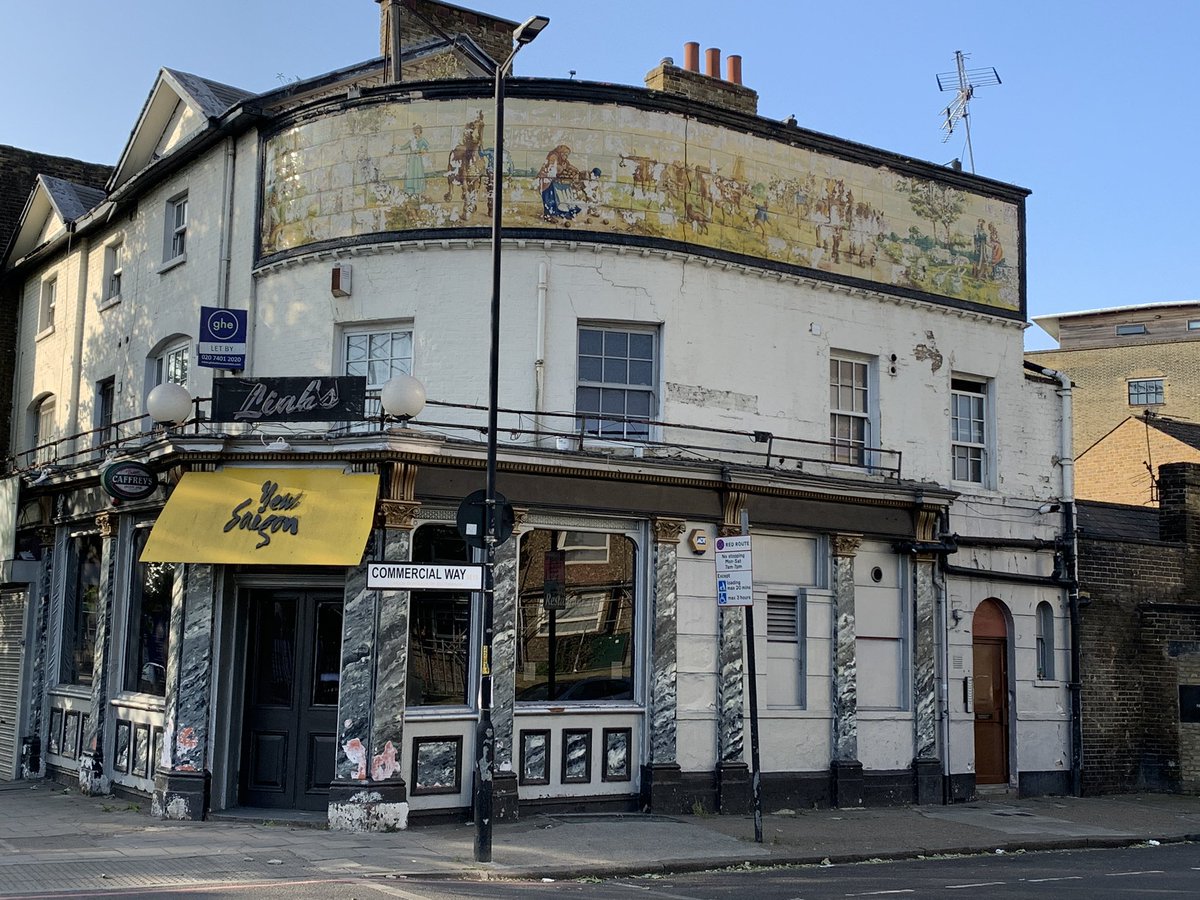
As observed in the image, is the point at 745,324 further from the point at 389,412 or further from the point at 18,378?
the point at 18,378

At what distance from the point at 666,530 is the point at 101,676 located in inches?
315

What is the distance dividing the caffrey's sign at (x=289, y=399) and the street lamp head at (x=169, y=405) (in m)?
0.81

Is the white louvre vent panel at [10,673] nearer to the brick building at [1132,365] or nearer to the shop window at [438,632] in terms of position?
the shop window at [438,632]

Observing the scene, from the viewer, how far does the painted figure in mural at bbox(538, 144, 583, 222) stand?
17.1m

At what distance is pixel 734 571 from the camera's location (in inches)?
578

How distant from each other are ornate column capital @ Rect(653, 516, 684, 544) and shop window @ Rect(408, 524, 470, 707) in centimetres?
Result: 245

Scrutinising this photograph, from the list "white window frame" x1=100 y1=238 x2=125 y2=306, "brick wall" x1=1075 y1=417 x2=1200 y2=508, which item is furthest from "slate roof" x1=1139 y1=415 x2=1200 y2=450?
"white window frame" x1=100 y1=238 x2=125 y2=306

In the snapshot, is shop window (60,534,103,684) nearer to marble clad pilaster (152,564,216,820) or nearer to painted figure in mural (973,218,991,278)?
marble clad pilaster (152,564,216,820)

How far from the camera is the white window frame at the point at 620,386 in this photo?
17.1m

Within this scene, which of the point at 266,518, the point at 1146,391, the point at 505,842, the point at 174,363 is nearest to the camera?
the point at 505,842

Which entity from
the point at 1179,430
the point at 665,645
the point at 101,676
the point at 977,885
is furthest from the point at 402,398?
the point at 1179,430

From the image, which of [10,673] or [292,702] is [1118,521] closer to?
[292,702]

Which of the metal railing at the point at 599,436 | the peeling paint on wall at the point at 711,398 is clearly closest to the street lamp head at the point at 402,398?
the metal railing at the point at 599,436

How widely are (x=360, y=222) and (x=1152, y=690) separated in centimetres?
1419
